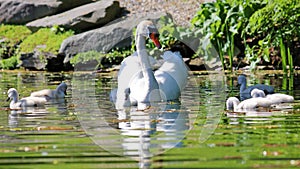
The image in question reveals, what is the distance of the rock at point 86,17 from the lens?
88.0 feet

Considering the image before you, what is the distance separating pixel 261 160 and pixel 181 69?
7.50 meters

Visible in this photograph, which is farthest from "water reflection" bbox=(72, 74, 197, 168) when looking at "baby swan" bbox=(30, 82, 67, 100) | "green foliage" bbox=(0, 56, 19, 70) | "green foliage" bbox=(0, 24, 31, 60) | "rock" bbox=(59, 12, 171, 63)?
"green foliage" bbox=(0, 24, 31, 60)

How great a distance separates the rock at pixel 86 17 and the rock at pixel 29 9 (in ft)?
3.62

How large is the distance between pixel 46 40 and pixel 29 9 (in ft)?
11.2

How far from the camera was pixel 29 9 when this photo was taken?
29.9 meters

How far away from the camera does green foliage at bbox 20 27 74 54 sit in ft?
85.5

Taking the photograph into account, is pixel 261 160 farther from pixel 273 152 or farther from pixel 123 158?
pixel 123 158

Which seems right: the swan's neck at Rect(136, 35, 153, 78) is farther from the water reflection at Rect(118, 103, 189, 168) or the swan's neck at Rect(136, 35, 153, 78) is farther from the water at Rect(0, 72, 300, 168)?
the water reflection at Rect(118, 103, 189, 168)

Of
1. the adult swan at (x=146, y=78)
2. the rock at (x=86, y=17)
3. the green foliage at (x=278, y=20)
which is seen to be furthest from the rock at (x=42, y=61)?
the adult swan at (x=146, y=78)

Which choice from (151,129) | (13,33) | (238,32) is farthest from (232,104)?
(13,33)

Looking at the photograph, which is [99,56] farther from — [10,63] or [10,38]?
[10,38]

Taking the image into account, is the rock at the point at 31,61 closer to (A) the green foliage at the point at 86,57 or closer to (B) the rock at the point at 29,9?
(A) the green foliage at the point at 86,57

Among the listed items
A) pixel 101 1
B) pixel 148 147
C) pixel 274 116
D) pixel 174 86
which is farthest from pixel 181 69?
pixel 101 1

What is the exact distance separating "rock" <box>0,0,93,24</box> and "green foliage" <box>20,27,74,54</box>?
197 centimetres
